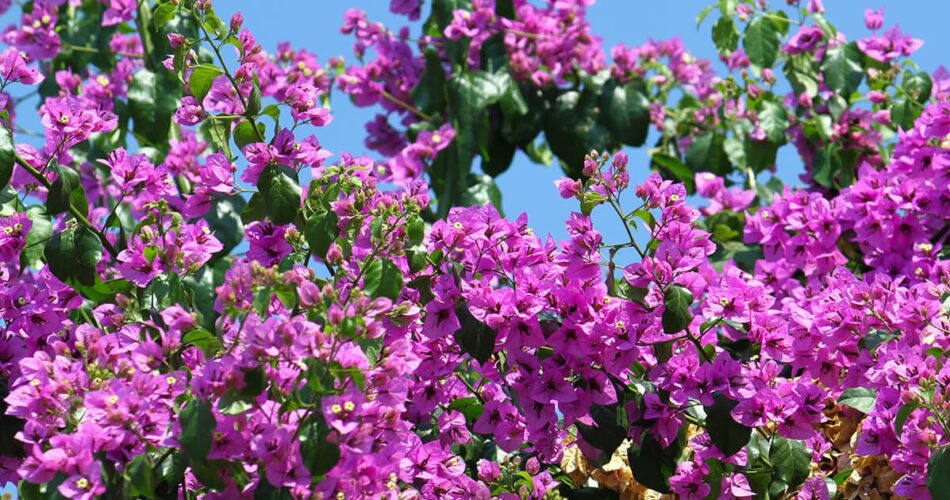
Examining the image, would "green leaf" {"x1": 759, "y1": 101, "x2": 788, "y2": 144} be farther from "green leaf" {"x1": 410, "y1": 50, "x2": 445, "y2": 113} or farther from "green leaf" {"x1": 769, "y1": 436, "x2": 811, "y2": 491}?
"green leaf" {"x1": 769, "y1": 436, "x2": 811, "y2": 491}

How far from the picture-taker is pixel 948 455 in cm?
226

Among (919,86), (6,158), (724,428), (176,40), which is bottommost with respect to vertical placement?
(724,428)

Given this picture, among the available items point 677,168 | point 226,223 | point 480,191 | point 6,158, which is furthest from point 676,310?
point 677,168

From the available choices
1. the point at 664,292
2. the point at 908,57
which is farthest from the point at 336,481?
the point at 908,57

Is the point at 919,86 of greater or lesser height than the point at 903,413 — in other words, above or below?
above

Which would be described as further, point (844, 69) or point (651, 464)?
point (844, 69)

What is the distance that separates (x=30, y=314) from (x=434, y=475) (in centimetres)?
78

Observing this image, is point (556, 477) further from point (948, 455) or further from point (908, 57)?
point (908, 57)

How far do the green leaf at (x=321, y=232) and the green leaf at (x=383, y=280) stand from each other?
0.16m

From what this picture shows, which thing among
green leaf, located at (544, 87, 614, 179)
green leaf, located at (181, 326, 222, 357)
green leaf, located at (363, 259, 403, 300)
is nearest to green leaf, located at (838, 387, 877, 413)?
green leaf, located at (363, 259, 403, 300)

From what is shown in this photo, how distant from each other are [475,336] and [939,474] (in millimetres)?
759

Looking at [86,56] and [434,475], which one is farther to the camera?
[86,56]

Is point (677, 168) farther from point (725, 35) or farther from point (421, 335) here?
point (421, 335)

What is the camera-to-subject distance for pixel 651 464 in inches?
97.6
